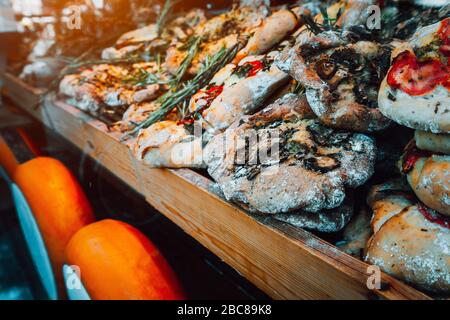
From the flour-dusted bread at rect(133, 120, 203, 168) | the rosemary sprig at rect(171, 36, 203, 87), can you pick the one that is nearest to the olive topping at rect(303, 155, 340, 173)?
the flour-dusted bread at rect(133, 120, 203, 168)

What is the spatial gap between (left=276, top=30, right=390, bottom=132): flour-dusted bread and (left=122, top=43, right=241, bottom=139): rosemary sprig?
82 centimetres

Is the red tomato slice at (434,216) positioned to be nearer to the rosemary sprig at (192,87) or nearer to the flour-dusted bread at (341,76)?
the flour-dusted bread at (341,76)

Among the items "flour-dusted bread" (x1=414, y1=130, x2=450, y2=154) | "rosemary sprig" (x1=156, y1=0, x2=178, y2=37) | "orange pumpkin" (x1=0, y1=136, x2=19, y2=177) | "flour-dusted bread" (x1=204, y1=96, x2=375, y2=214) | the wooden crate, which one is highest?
"rosemary sprig" (x1=156, y1=0, x2=178, y2=37)

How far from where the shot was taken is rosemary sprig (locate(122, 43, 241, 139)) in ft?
7.07

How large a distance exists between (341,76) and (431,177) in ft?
1.69

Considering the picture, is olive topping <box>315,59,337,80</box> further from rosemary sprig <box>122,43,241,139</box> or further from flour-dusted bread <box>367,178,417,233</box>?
rosemary sprig <box>122,43,241,139</box>

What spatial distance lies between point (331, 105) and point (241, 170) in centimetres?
42

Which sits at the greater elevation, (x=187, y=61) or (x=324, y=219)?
(x=187, y=61)

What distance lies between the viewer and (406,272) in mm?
1045

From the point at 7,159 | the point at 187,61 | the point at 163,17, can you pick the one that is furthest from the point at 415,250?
the point at 7,159

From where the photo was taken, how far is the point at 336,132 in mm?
1381

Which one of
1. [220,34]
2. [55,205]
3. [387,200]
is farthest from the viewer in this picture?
[55,205]

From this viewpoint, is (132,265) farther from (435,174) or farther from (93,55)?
(93,55)

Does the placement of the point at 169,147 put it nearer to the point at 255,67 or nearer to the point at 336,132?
the point at 255,67
